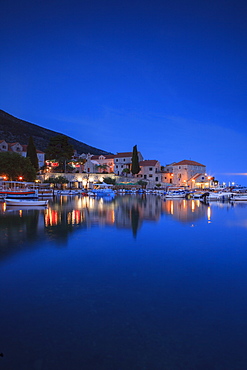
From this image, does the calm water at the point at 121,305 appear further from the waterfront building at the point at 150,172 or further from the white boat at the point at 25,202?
the waterfront building at the point at 150,172

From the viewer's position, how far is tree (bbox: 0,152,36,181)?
41000 mm

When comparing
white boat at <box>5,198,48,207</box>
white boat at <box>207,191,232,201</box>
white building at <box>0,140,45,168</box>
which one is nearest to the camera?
white boat at <box>5,198,48,207</box>

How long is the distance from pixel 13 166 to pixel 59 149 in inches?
1028

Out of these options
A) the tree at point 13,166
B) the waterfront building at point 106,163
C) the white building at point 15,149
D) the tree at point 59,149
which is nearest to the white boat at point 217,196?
the tree at point 13,166

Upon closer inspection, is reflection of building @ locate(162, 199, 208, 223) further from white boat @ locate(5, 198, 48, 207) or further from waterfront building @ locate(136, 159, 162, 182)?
waterfront building @ locate(136, 159, 162, 182)

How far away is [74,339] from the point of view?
4.84 m

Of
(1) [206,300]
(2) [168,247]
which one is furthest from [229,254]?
(1) [206,300]

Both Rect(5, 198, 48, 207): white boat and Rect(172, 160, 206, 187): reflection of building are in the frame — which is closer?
Rect(5, 198, 48, 207): white boat

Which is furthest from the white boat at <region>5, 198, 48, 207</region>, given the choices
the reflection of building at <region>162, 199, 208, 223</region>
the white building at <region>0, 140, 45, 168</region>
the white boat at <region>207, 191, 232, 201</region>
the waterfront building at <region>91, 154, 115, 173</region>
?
the waterfront building at <region>91, 154, 115, 173</region>

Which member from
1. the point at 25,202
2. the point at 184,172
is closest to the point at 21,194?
the point at 25,202

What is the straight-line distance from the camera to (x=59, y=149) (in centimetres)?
6725

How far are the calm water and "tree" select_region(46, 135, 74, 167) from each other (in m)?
56.2

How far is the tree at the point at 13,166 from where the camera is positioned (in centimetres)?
4100

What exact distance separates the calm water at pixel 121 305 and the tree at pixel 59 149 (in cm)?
5623
